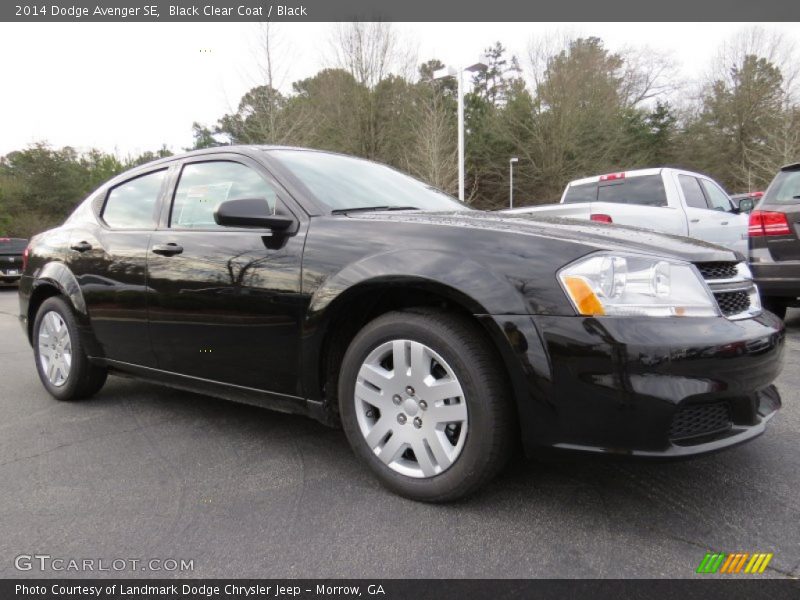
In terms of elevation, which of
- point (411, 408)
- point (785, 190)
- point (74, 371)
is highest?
point (785, 190)

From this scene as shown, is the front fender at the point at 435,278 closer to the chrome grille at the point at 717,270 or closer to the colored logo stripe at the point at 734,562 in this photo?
the chrome grille at the point at 717,270

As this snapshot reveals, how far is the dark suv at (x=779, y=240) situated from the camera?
4930 mm

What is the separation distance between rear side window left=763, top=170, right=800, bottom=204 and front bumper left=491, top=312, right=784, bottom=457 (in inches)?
154

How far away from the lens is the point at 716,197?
793 centimetres

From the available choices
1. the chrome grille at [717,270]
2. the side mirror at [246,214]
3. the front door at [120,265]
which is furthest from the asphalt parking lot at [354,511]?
the side mirror at [246,214]

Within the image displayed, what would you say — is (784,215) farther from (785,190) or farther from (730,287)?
(730,287)

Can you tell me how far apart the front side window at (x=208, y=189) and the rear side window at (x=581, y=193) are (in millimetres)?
6152

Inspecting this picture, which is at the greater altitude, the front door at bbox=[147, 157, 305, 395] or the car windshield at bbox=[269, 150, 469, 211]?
the car windshield at bbox=[269, 150, 469, 211]

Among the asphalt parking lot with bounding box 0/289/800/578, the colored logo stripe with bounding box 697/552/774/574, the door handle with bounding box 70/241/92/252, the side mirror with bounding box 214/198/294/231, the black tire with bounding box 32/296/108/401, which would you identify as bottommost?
the asphalt parking lot with bounding box 0/289/800/578

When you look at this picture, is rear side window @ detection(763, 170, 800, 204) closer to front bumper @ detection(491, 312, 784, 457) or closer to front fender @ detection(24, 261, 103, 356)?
front bumper @ detection(491, 312, 784, 457)

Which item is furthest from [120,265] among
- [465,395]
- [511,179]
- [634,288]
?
[511,179]

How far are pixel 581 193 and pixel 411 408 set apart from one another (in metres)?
Result: 7.15

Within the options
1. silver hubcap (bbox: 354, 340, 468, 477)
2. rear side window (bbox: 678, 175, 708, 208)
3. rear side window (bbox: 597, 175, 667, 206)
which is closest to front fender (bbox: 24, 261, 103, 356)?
silver hubcap (bbox: 354, 340, 468, 477)

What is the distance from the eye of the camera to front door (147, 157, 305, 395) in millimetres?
2537
